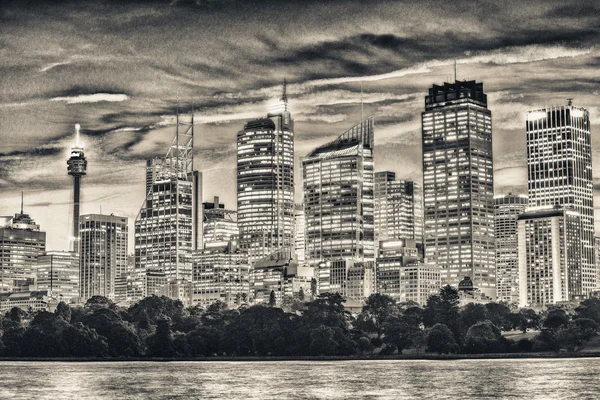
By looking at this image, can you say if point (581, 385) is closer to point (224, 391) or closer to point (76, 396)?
point (224, 391)

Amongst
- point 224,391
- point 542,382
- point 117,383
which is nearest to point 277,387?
point 224,391

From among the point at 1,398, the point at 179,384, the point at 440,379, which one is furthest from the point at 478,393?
the point at 1,398

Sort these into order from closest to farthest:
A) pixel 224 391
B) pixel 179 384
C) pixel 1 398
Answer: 1. pixel 1 398
2. pixel 224 391
3. pixel 179 384

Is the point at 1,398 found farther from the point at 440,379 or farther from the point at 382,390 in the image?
the point at 440,379

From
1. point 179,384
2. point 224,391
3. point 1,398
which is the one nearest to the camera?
point 1,398

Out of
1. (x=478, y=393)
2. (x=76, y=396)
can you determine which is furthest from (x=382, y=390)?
(x=76, y=396)

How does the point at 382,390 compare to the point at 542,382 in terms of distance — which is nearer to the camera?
the point at 382,390

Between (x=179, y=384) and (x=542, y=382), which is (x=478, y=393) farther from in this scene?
(x=179, y=384)

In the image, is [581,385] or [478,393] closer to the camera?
[478,393]
